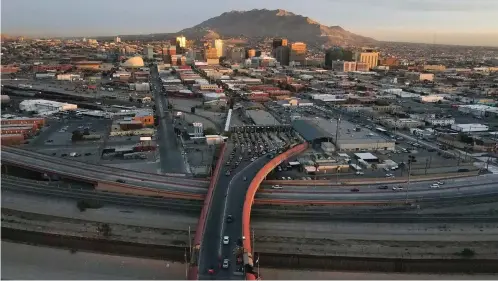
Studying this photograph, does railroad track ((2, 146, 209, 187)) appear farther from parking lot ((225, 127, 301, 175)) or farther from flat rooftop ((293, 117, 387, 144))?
flat rooftop ((293, 117, 387, 144))

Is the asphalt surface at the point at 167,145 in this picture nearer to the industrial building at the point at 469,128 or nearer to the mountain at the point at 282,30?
the industrial building at the point at 469,128

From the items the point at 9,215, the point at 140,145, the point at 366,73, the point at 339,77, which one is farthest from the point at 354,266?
the point at 366,73

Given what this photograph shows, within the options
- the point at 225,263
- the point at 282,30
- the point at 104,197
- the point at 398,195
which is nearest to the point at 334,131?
the point at 398,195

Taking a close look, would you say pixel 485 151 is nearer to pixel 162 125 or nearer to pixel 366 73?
pixel 162 125

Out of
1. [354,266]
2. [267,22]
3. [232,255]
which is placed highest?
[267,22]

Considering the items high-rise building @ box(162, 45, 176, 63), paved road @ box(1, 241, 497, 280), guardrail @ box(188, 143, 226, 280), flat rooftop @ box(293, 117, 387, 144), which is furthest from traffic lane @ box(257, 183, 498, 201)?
high-rise building @ box(162, 45, 176, 63)

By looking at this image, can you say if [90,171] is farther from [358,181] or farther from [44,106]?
[44,106]

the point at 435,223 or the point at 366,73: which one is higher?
the point at 366,73

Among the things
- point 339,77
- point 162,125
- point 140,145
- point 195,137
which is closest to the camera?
point 140,145
